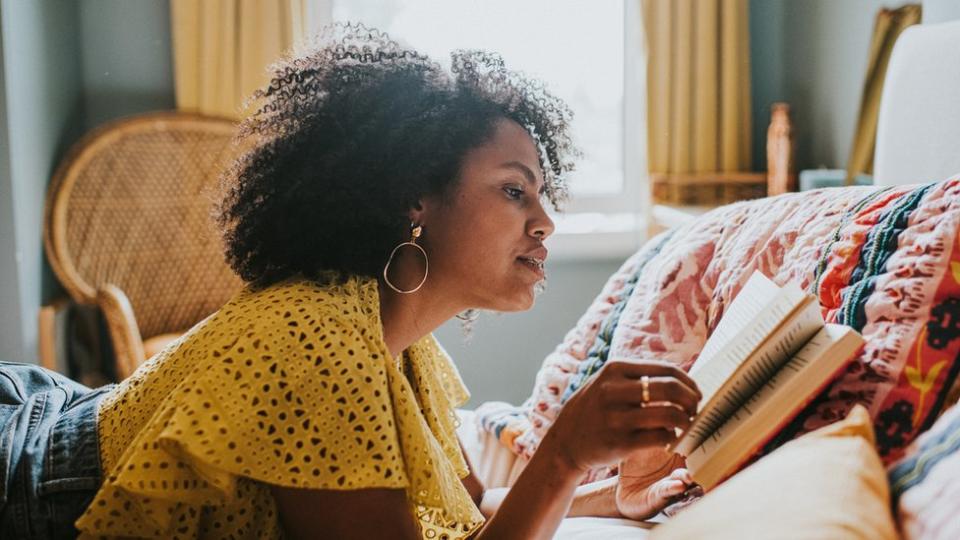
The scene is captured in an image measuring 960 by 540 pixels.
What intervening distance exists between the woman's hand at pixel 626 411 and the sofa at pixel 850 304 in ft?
0.31

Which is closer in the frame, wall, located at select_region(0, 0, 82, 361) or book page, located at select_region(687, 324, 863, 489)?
book page, located at select_region(687, 324, 863, 489)

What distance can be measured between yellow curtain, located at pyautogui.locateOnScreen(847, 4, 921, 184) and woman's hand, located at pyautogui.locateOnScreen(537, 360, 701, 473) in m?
1.75

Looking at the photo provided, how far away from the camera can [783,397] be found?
2.85ft

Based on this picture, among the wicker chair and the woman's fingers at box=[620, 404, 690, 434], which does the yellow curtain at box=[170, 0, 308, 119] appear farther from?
the woman's fingers at box=[620, 404, 690, 434]

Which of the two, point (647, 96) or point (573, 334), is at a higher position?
point (647, 96)

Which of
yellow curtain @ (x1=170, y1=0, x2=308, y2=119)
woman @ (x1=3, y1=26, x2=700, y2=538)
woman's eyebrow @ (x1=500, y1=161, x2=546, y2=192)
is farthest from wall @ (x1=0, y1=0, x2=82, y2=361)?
woman's eyebrow @ (x1=500, y1=161, x2=546, y2=192)

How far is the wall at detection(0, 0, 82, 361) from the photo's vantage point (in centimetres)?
250

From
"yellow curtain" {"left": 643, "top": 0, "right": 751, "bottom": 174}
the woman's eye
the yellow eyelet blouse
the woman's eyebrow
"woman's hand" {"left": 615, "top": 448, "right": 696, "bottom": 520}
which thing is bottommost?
"woman's hand" {"left": 615, "top": 448, "right": 696, "bottom": 520}

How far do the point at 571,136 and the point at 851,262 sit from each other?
20.4 inches

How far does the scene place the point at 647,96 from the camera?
120 inches

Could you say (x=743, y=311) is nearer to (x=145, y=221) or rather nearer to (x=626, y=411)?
(x=626, y=411)

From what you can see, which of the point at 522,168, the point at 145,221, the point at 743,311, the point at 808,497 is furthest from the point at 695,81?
the point at 808,497

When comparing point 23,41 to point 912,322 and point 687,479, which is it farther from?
point 912,322

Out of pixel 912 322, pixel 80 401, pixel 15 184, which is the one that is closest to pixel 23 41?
pixel 15 184
